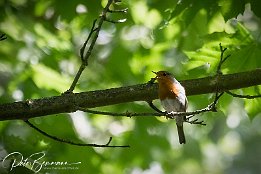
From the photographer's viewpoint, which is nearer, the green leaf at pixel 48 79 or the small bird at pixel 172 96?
the small bird at pixel 172 96

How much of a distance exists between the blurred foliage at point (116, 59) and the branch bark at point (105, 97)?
0.54 m

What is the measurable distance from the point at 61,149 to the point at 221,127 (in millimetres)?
6733

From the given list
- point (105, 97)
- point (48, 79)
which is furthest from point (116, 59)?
point (105, 97)

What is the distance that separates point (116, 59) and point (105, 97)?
93.7 inches

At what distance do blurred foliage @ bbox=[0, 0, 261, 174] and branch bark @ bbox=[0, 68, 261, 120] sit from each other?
54 cm

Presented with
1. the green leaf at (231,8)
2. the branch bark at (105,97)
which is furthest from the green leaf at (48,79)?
the green leaf at (231,8)

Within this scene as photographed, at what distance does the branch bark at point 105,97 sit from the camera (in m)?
2.55

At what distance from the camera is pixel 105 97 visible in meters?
2.68

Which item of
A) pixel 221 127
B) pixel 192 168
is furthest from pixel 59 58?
pixel 192 168

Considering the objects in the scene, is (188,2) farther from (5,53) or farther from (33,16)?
(5,53)

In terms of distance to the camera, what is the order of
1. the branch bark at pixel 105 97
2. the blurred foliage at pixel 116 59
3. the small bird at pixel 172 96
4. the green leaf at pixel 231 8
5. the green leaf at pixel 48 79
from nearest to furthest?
the branch bark at pixel 105 97
the small bird at pixel 172 96
the green leaf at pixel 231 8
the blurred foliage at pixel 116 59
the green leaf at pixel 48 79

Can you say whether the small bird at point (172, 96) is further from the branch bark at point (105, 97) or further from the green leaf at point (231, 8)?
the green leaf at point (231, 8)
